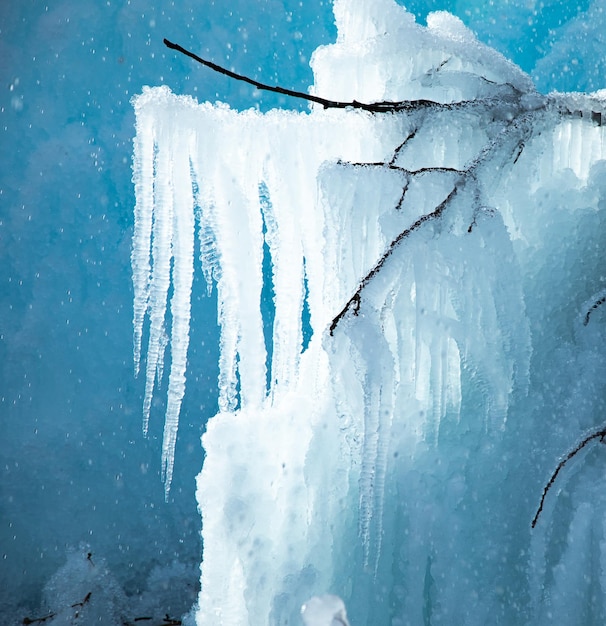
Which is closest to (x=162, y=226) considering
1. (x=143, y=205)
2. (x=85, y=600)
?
(x=143, y=205)

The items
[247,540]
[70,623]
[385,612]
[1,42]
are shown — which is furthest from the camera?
[1,42]

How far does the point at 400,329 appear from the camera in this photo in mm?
1220

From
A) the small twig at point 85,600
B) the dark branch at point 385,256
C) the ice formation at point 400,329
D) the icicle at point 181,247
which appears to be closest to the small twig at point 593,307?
the ice formation at point 400,329

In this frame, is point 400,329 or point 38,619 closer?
point 400,329

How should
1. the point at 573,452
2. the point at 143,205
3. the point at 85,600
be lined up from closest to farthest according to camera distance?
the point at 573,452, the point at 143,205, the point at 85,600

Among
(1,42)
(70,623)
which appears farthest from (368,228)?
(1,42)

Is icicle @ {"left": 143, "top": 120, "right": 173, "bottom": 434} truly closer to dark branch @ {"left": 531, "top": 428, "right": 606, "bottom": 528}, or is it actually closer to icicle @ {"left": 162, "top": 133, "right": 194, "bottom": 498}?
icicle @ {"left": 162, "top": 133, "right": 194, "bottom": 498}

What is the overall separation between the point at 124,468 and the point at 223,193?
4.32 metres

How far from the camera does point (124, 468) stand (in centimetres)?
527

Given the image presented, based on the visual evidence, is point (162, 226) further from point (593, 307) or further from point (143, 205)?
point (593, 307)

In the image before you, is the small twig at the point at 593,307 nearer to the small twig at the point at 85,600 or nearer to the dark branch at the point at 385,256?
the dark branch at the point at 385,256

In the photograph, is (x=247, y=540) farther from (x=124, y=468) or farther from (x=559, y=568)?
(x=124, y=468)

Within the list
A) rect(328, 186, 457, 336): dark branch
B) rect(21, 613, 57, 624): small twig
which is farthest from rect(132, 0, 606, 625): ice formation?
rect(21, 613, 57, 624): small twig

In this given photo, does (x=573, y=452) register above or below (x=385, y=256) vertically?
below
